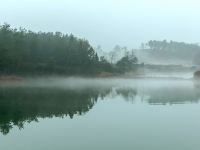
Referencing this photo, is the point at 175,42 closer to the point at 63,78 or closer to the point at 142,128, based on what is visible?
the point at 63,78

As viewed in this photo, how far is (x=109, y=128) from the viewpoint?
44.7 ft

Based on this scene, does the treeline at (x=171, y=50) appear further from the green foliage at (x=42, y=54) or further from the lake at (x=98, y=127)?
the lake at (x=98, y=127)

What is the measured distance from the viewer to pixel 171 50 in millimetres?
135625

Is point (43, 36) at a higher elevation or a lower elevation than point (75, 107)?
higher

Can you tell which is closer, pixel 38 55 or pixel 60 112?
pixel 60 112

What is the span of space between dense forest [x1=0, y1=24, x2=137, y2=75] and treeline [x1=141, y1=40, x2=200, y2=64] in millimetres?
69907

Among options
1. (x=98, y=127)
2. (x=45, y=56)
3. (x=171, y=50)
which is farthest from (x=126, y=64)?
(x=171, y=50)

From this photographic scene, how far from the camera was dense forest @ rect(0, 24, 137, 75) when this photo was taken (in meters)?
47.1

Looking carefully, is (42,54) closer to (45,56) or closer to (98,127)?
(45,56)

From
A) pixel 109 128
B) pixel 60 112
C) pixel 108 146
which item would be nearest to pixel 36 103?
pixel 60 112

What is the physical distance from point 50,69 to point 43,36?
12.0 metres

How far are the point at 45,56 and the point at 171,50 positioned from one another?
87661 millimetres

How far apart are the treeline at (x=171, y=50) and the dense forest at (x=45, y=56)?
229 ft

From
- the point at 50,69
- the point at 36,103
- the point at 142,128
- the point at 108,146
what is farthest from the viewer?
the point at 50,69
